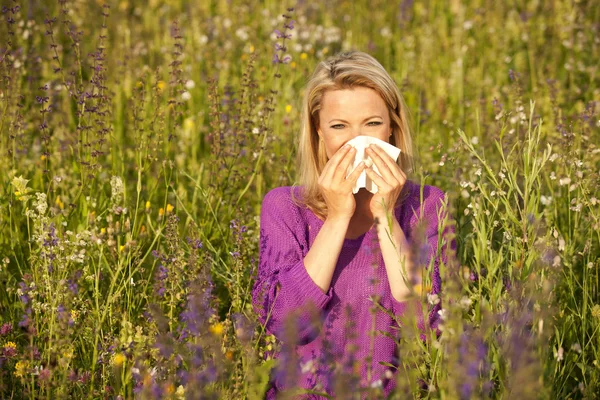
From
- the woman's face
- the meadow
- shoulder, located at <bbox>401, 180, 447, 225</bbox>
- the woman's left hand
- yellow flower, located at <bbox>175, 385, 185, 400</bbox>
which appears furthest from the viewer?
shoulder, located at <bbox>401, 180, 447, 225</bbox>

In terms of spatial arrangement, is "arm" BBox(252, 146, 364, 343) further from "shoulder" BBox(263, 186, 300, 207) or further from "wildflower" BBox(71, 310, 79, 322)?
"wildflower" BBox(71, 310, 79, 322)

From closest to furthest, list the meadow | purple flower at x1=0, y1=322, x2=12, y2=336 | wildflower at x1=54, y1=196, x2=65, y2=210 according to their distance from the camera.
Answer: the meadow < purple flower at x1=0, y1=322, x2=12, y2=336 < wildflower at x1=54, y1=196, x2=65, y2=210

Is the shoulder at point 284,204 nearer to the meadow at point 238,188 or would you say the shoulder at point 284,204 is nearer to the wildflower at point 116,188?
the meadow at point 238,188

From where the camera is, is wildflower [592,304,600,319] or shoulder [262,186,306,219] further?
shoulder [262,186,306,219]

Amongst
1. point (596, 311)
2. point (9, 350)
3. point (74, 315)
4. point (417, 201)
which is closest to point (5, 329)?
point (9, 350)

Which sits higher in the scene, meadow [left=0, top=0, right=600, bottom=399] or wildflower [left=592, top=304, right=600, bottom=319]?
meadow [left=0, top=0, right=600, bottom=399]

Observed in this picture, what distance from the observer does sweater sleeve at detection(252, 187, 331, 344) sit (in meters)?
2.38

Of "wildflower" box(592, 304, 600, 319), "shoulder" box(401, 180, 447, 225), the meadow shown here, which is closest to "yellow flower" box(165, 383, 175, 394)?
the meadow

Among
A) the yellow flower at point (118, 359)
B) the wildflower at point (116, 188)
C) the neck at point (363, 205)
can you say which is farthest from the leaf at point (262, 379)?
the wildflower at point (116, 188)

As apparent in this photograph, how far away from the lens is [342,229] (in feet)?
7.82

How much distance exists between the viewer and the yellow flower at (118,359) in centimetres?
216

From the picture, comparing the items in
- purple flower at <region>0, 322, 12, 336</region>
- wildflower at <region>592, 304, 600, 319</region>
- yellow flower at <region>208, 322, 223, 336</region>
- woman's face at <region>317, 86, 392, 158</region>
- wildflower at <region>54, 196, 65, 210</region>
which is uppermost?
woman's face at <region>317, 86, 392, 158</region>

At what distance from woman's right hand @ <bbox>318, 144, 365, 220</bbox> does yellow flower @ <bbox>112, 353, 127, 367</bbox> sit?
79 centimetres

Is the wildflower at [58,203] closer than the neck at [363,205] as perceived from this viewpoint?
No
